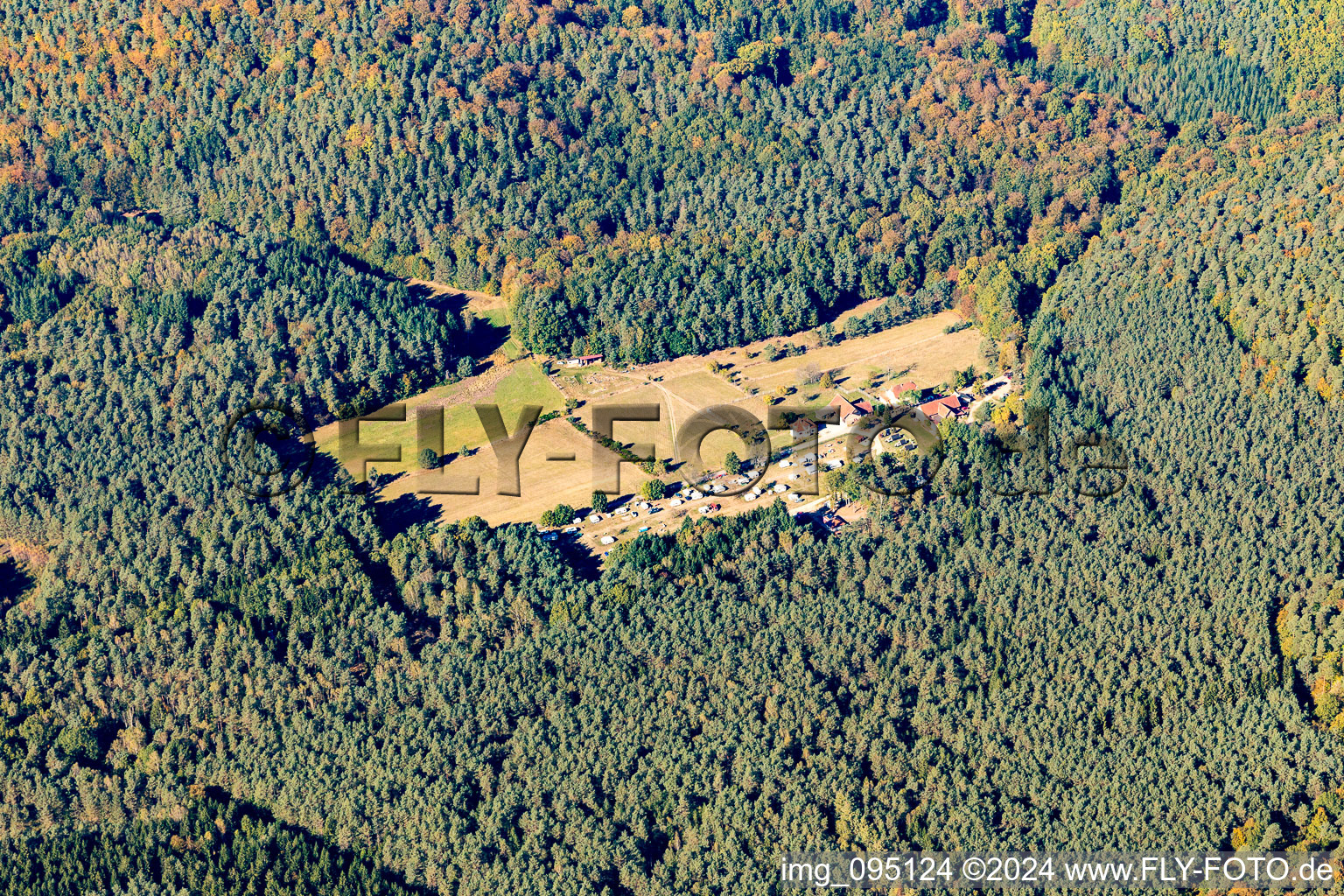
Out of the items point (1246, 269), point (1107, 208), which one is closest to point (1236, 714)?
point (1246, 269)

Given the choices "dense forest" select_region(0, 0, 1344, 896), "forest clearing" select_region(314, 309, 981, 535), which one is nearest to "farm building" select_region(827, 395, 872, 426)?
"forest clearing" select_region(314, 309, 981, 535)

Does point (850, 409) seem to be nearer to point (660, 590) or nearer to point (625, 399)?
point (625, 399)

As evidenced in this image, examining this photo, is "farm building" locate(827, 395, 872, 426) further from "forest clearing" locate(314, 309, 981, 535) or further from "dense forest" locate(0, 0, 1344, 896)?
"dense forest" locate(0, 0, 1344, 896)

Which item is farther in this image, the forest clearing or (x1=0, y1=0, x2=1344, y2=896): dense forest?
the forest clearing

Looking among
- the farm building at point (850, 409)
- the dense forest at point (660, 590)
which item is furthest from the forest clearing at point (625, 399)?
the dense forest at point (660, 590)

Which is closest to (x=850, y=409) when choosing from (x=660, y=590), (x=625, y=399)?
(x=625, y=399)

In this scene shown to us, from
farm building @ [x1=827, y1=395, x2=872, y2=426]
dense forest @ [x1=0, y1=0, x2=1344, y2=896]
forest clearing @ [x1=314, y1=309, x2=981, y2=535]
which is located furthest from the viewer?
farm building @ [x1=827, y1=395, x2=872, y2=426]

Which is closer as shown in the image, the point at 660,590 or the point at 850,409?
the point at 660,590

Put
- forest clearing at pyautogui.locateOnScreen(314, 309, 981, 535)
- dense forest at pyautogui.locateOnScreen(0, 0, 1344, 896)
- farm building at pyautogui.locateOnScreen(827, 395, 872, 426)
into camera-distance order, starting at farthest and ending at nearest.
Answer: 1. farm building at pyautogui.locateOnScreen(827, 395, 872, 426)
2. forest clearing at pyautogui.locateOnScreen(314, 309, 981, 535)
3. dense forest at pyautogui.locateOnScreen(0, 0, 1344, 896)
